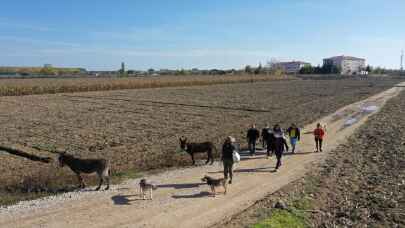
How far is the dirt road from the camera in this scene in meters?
11.0

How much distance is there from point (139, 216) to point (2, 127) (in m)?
21.1

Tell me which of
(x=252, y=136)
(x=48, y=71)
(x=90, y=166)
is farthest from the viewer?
(x=48, y=71)

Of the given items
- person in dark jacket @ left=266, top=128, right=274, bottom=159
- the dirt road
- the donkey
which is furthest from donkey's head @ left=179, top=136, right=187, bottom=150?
the donkey

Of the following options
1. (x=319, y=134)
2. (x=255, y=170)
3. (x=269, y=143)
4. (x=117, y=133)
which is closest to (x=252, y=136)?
(x=269, y=143)

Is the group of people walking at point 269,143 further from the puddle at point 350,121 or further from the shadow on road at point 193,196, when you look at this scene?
the puddle at point 350,121

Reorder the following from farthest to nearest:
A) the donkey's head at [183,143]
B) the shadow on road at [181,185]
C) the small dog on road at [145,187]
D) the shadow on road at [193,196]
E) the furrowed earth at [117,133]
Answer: the donkey's head at [183,143]
the furrowed earth at [117,133]
the shadow on road at [181,185]
the shadow on road at [193,196]
the small dog on road at [145,187]

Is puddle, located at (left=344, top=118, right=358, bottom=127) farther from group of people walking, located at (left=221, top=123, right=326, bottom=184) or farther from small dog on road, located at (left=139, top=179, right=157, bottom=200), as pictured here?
small dog on road, located at (left=139, top=179, right=157, bottom=200)

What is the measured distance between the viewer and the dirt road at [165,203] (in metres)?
11.0

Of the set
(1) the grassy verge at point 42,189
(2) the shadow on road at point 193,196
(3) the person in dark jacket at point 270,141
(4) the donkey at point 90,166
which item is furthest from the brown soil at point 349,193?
(1) the grassy verge at point 42,189

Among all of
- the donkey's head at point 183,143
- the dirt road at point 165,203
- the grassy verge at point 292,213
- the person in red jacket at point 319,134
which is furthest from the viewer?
the person in red jacket at point 319,134

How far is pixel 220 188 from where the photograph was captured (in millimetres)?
13883

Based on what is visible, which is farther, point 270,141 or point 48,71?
point 48,71

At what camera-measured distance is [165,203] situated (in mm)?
12445

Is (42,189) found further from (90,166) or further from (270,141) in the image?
(270,141)
